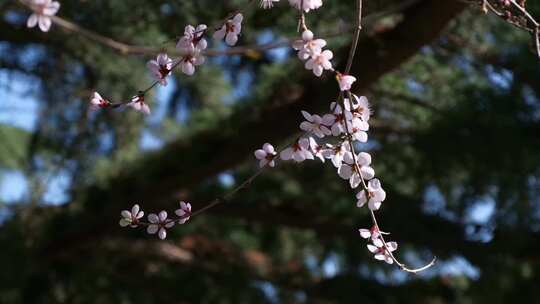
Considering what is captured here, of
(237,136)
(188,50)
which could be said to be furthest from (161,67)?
(237,136)

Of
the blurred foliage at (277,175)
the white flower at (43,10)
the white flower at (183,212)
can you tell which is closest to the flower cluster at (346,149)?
the white flower at (183,212)

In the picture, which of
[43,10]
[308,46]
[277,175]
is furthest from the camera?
[277,175]

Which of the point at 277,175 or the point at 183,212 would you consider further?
the point at 277,175

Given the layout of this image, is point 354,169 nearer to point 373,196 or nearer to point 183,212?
point 373,196

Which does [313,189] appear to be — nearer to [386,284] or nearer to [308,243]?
[386,284]

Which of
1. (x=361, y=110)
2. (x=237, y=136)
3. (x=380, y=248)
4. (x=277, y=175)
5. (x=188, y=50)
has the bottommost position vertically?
(x=380, y=248)
